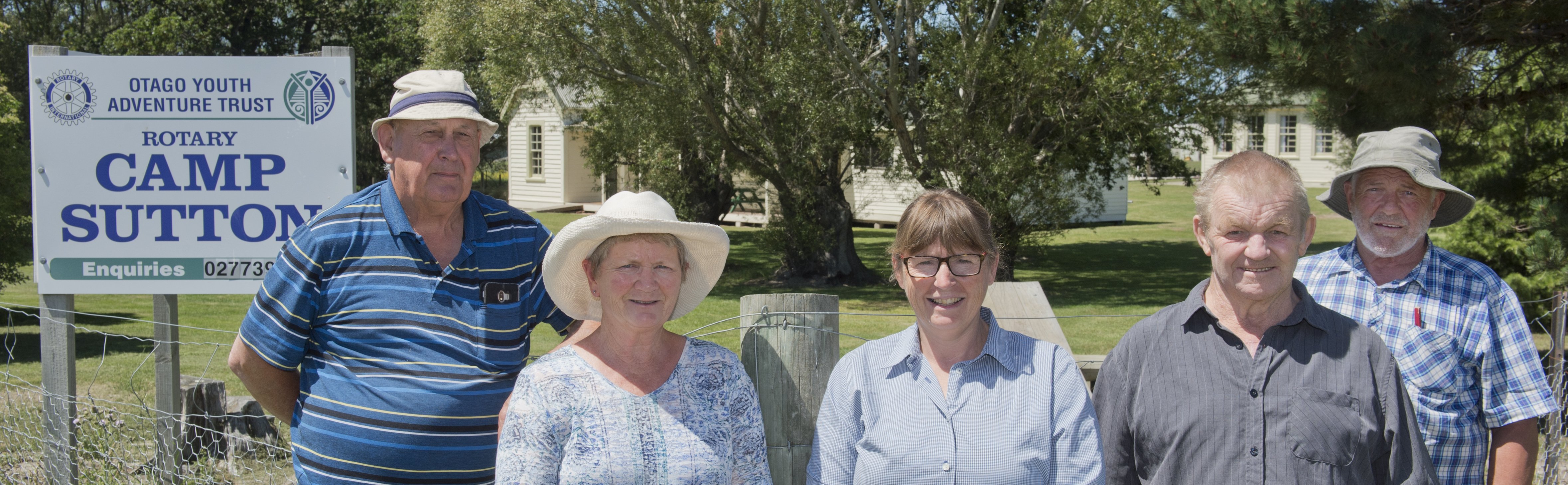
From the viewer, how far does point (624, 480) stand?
216 centimetres

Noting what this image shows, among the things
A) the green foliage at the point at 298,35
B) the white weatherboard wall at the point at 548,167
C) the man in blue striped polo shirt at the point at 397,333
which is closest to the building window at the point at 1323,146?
the white weatherboard wall at the point at 548,167

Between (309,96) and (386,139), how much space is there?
133 centimetres

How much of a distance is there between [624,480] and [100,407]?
5.17 meters

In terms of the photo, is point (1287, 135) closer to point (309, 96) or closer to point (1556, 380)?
point (1556, 380)

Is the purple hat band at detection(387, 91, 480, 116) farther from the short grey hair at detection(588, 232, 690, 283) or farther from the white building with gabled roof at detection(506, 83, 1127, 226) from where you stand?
the white building with gabled roof at detection(506, 83, 1127, 226)

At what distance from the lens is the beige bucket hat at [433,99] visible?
104 inches

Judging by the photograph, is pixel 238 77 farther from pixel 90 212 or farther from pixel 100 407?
pixel 100 407

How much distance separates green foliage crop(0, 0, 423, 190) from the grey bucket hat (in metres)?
23.9

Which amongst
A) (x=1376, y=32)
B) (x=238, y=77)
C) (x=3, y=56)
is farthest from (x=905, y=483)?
(x=3, y=56)

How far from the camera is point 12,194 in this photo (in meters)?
9.27

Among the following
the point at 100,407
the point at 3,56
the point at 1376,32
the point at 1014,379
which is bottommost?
the point at 100,407

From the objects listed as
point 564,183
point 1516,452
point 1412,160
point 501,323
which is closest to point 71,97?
point 501,323

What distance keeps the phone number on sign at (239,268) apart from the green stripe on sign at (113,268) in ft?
0.21

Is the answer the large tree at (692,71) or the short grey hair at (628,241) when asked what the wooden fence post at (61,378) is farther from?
the large tree at (692,71)
